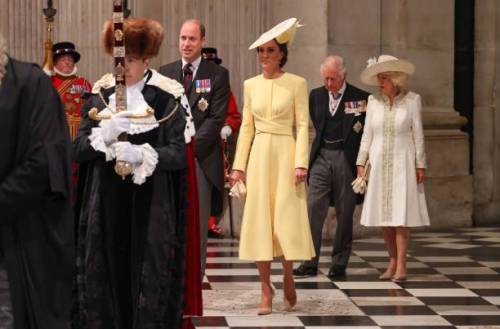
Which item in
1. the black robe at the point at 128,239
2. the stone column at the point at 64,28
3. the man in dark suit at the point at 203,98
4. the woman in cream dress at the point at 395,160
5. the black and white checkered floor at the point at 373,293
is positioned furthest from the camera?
the stone column at the point at 64,28

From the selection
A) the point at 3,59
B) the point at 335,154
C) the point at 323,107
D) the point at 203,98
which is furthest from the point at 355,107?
the point at 3,59

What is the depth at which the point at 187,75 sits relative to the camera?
1012cm

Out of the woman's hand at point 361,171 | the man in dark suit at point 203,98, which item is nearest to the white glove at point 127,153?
the man in dark suit at point 203,98

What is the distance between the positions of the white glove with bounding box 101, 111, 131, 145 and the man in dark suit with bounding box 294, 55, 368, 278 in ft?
16.7

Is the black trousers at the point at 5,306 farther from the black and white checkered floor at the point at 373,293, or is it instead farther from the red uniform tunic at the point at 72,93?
the red uniform tunic at the point at 72,93

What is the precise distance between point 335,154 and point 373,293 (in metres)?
1.59

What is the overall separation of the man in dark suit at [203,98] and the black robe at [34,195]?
16.3 ft

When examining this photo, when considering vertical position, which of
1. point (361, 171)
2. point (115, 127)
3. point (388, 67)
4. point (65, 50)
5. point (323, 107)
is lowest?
point (361, 171)

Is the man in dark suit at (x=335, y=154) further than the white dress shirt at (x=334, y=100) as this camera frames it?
No

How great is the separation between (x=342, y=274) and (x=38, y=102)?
687cm


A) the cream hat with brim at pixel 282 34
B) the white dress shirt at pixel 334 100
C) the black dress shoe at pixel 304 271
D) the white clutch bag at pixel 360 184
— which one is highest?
the cream hat with brim at pixel 282 34

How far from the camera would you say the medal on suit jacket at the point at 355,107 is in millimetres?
11852

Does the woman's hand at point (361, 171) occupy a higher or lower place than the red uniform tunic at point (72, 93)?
lower

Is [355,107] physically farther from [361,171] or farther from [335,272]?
[335,272]
